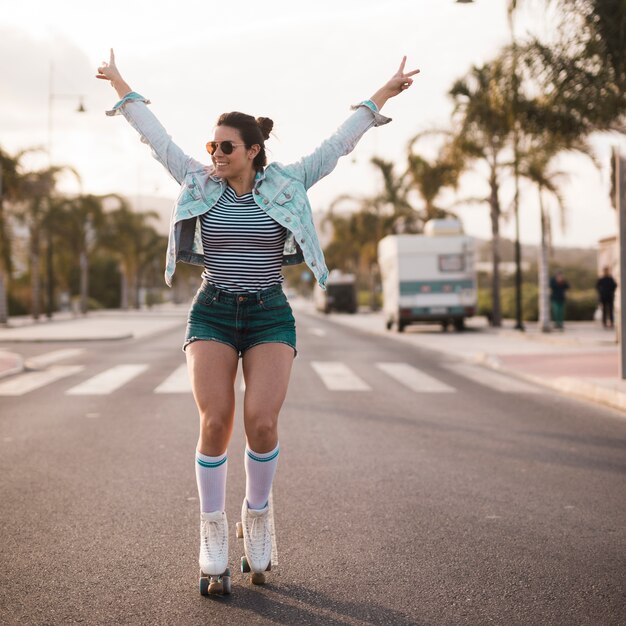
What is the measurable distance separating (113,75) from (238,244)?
3.70 ft

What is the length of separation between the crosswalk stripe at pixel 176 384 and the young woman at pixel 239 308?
7.23 metres

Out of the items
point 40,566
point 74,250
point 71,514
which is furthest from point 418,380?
point 74,250

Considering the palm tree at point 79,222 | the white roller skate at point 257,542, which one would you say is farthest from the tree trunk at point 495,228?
the white roller skate at point 257,542

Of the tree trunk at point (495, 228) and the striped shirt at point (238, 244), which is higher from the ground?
the tree trunk at point (495, 228)

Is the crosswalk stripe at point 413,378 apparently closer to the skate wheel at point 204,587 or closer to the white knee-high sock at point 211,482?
the white knee-high sock at point 211,482

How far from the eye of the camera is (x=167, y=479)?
612cm

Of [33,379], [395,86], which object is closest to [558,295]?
[33,379]

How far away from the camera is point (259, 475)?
12.5ft

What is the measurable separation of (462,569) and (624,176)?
8858mm

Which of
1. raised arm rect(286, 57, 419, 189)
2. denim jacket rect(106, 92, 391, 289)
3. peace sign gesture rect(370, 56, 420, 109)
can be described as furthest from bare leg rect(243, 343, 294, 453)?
peace sign gesture rect(370, 56, 420, 109)

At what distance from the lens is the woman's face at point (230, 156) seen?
3.77 meters

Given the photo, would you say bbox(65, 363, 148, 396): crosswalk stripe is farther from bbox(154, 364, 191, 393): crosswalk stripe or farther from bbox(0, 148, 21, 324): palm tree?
bbox(0, 148, 21, 324): palm tree

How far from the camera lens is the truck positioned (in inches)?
1066

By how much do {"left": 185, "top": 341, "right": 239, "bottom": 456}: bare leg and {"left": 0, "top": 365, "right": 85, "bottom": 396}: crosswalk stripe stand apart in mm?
8661
